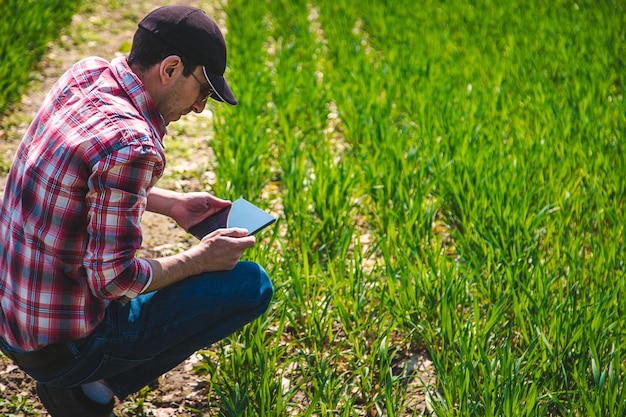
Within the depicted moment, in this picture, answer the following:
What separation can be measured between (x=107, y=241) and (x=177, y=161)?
7.10ft

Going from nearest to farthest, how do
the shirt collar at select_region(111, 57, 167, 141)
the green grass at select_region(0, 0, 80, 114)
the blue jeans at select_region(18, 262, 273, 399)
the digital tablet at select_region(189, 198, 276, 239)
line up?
the shirt collar at select_region(111, 57, 167, 141), the blue jeans at select_region(18, 262, 273, 399), the digital tablet at select_region(189, 198, 276, 239), the green grass at select_region(0, 0, 80, 114)

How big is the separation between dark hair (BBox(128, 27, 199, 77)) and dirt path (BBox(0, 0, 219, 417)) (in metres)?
1.05

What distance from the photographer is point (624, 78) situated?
4301mm

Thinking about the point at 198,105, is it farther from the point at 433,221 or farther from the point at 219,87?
the point at 433,221

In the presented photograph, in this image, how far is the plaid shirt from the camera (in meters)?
1.48

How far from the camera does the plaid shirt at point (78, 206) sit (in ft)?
4.85

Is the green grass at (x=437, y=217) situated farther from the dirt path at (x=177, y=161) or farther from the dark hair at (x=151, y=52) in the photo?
the dark hair at (x=151, y=52)

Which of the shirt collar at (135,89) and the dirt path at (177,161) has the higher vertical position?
the shirt collar at (135,89)

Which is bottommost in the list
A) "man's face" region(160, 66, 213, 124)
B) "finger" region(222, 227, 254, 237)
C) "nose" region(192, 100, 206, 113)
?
"finger" region(222, 227, 254, 237)

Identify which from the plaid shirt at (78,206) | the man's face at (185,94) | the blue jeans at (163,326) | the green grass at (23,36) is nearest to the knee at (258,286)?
the blue jeans at (163,326)

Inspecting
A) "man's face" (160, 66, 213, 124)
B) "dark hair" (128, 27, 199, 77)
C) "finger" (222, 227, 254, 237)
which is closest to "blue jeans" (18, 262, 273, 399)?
"finger" (222, 227, 254, 237)

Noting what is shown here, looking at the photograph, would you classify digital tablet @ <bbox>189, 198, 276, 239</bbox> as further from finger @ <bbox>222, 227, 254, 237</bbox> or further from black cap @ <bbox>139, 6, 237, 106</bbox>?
black cap @ <bbox>139, 6, 237, 106</bbox>

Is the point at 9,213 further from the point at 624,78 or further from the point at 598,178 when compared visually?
the point at 624,78

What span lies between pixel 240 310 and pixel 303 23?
3704mm
